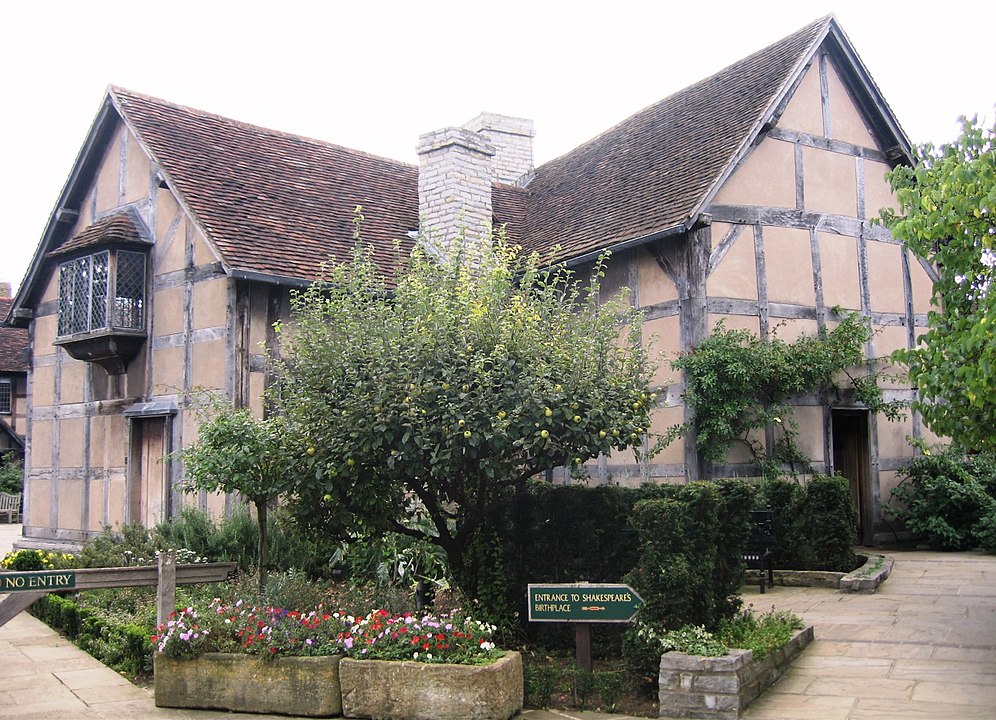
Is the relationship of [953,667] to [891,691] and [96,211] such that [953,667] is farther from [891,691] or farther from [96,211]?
[96,211]

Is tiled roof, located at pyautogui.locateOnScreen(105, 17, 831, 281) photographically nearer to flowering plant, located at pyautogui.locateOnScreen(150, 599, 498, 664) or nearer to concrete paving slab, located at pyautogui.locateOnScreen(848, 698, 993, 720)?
flowering plant, located at pyautogui.locateOnScreen(150, 599, 498, 664)

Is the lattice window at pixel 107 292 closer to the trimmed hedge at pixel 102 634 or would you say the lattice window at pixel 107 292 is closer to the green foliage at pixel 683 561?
the trimmed hedge at pixel 102 634

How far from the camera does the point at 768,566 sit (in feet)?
38.0

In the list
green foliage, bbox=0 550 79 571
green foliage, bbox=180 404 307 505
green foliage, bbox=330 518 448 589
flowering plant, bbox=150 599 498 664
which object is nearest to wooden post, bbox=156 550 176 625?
flowering plant, bbox=150 599 498 664

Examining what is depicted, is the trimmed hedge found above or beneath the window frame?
beneath

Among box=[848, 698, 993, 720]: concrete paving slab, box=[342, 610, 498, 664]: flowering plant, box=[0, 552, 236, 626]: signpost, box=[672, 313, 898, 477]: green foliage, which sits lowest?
box=[848, 698, 993, 720]: concrete paving slab

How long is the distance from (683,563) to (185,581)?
4.10 metres

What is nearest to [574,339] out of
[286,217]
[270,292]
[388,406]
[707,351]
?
[388,406]

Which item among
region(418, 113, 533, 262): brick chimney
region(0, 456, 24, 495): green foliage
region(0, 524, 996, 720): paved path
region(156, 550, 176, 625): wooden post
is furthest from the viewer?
region(0, 456, 24, 495): green foliage

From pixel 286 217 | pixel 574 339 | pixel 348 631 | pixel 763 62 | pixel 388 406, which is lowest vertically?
pixel 348 631

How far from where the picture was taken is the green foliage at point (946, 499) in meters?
14.0

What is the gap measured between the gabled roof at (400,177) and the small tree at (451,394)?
4.59 metres

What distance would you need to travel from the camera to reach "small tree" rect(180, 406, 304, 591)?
28.6 ft

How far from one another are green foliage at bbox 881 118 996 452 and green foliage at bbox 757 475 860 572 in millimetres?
3553
